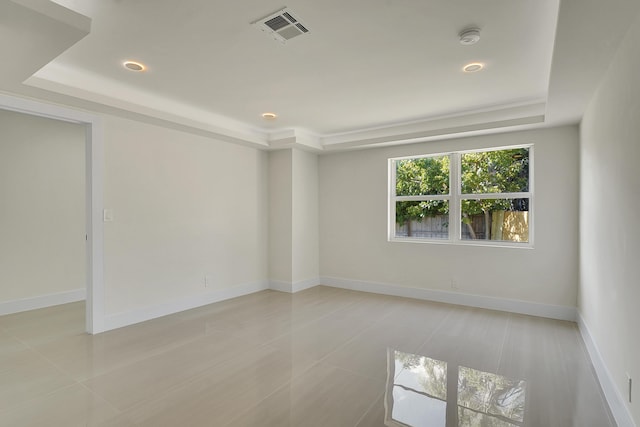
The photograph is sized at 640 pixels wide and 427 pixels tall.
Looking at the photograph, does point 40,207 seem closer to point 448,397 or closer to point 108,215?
point 108,215

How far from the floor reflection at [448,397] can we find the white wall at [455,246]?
2.06 meters

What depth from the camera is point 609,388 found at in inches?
88.1

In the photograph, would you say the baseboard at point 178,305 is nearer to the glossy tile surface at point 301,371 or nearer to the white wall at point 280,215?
the glossy tile surface at point 301,371

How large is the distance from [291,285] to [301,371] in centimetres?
273

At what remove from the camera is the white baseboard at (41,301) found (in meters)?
4.16

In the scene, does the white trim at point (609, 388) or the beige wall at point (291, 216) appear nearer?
the white trim at point (609, 388)

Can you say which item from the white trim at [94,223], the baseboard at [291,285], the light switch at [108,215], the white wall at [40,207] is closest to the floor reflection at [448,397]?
the baseboard at [291,285]

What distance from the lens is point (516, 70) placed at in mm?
2957

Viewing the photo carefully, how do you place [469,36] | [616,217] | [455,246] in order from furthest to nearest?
[455,246]
[469,36]
[616,217]

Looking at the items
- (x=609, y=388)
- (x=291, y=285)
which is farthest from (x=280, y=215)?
(x=609, y=388)

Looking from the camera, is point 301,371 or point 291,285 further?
point 291,285

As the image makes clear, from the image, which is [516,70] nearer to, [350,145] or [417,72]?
[417,72]

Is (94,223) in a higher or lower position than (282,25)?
lower

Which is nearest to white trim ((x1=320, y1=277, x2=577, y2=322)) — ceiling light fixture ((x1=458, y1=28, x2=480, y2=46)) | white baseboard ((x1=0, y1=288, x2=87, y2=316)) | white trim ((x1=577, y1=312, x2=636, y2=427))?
white trim ((x1=577, y1=312, x2=636, y2=427))
